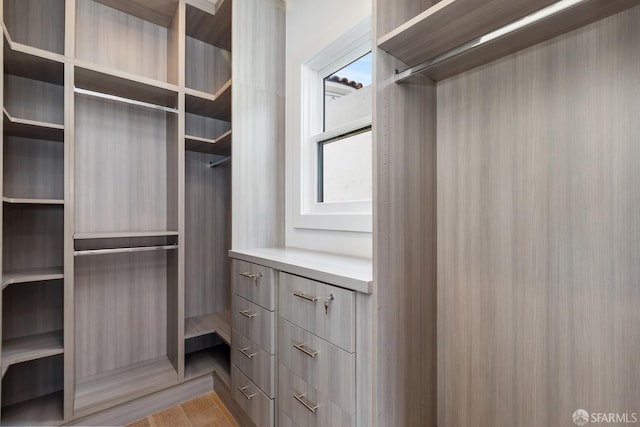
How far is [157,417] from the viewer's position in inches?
70.0

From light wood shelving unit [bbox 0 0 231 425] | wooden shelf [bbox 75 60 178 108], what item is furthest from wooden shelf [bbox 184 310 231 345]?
wooden shelf [bbox 75 60 178 108]

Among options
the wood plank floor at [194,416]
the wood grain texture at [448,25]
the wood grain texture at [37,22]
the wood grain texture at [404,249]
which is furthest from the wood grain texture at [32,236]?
the wood grain texture at [448,25]

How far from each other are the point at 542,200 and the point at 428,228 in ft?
1.25

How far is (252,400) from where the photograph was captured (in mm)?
1531

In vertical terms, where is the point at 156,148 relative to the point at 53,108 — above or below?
below

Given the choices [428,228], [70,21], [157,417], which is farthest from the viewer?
[157,417]

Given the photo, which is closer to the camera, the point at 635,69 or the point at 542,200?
the point at 635,69

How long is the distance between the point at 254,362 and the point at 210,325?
2.54 ft

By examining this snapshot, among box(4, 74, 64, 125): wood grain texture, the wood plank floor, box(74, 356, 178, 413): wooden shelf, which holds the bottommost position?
the wood plank floor

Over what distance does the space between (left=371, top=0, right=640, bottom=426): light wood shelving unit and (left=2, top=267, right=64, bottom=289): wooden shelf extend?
1677 millimetres

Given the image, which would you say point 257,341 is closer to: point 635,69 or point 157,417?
point 157,417

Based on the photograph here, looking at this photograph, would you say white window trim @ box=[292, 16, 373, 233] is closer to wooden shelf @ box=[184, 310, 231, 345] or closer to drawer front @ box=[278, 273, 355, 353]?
drawer front @ box=[278, 273, 355, 353]

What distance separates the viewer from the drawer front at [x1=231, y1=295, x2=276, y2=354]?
4.62ft

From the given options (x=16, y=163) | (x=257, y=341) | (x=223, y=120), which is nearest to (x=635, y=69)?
(x=257, y=341)
